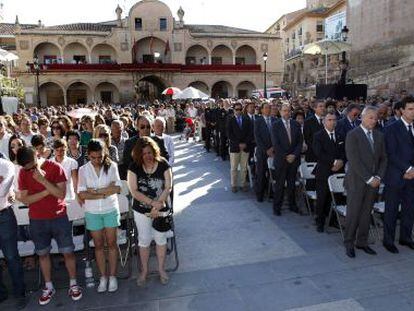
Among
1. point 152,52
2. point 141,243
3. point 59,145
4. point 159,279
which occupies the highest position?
point 152,52

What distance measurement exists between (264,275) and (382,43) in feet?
79.2

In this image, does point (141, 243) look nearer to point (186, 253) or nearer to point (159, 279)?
point (159, 279)

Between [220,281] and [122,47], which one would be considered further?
[122,47]

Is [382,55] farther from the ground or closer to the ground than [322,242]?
farther from the ground

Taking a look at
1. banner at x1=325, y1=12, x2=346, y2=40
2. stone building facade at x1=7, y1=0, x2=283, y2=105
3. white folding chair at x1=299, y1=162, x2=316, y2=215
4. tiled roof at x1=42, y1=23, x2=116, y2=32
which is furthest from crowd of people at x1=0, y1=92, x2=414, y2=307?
tiled roof at x1=42, y1=23, x2=116, y2=32

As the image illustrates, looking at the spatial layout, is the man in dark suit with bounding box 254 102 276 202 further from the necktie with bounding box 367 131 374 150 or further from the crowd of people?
the necktie with bounding box 367 131 374 150

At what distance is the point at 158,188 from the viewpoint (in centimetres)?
462

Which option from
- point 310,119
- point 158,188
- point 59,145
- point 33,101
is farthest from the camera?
point 33,101

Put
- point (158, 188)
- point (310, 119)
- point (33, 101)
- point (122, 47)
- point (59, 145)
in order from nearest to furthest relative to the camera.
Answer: point (158, 188) → point (59, 145) → point (310, 119) → point (33, 101) → point (122, 47)

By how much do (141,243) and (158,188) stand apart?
2.30 ft

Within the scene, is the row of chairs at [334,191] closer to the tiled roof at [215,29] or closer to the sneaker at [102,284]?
the sneaker at [102,284]

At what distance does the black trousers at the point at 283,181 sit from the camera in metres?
7.05

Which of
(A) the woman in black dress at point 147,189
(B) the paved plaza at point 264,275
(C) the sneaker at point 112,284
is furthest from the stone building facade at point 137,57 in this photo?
(C) the sneaker at point 112,284

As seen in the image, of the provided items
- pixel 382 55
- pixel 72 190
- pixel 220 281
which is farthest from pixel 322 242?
pixel 382 55
